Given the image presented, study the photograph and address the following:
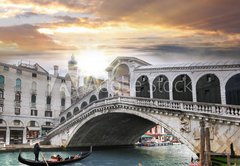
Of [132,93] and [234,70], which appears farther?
[132,93]

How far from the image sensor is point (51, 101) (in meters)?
30.1

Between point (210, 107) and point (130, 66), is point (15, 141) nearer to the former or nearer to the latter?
point (130, 66)

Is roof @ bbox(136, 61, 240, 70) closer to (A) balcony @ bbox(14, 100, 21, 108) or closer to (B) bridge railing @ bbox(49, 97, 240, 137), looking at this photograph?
(B) bridge railing @ bbox(49, 97, 240, 137)

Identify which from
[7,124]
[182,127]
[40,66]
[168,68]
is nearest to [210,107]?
[182,127]

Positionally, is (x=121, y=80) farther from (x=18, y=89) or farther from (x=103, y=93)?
(x=18, y=89)

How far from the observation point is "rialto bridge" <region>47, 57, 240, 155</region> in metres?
13.9

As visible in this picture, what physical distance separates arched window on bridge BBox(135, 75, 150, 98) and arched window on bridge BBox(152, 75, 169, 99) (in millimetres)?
594

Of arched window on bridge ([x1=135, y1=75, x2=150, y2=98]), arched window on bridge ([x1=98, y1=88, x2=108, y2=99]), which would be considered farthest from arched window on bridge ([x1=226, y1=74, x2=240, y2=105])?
arched window on bridge ([x1=98, y1=88, x2=108, y2=99])

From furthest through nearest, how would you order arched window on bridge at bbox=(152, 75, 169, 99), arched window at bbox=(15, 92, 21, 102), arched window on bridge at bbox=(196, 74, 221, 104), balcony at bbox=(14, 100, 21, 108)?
arched window at bbox=(15, 92, 21, 102)
balcony at bbox=(14, 100, 21, 108)
arched window on bridge at bbox=(152, 75, 169, 99)
arched window on bridge at bbox=(196, 74, 221, 104)

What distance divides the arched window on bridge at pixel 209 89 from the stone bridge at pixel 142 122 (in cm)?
157

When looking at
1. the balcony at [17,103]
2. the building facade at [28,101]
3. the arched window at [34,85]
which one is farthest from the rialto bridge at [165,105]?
the arched window at [34,85]

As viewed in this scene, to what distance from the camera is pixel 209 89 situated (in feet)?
54.2

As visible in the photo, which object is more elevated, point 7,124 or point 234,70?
point 234,70

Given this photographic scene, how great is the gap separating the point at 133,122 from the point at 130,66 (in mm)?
5613
